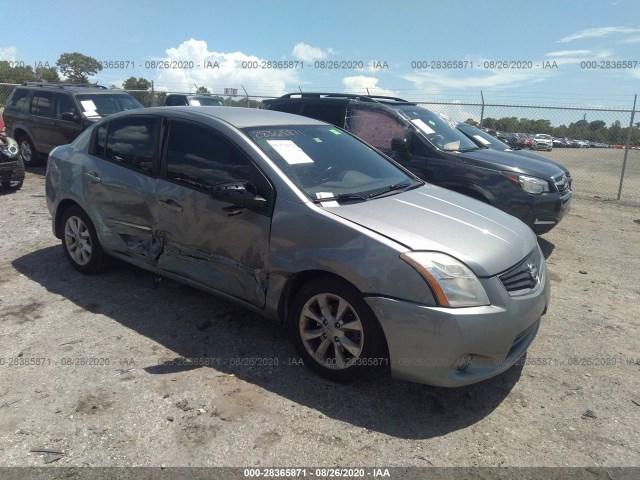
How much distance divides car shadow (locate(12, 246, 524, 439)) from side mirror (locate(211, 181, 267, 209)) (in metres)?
1.12

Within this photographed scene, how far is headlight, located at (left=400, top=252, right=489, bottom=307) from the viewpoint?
2781mm

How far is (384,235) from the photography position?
2.96m

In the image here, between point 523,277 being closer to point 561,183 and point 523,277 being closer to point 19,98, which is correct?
point 561,183

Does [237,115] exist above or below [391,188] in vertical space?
above

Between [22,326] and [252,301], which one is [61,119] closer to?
[22,326]

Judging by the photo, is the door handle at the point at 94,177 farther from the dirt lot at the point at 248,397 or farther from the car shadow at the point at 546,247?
the car shadow at the point at 546,247

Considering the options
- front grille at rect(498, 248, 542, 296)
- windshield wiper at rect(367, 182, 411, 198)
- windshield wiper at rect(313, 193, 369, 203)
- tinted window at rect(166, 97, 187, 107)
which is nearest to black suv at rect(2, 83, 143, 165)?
tinted window at rect(166, 97, 187, 107)

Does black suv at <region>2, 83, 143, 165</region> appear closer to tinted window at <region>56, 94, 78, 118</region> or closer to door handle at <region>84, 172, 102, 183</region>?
tinted window at <region>56, 94, 78, 118</region>

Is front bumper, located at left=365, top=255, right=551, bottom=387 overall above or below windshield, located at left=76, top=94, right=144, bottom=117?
below

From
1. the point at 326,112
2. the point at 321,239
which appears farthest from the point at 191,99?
the point at 321,239

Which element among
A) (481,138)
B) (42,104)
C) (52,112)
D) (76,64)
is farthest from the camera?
A: (76,64)

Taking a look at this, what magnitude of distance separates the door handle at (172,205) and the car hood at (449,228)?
4.34ft

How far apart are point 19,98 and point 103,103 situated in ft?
7.56

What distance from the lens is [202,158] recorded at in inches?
149
